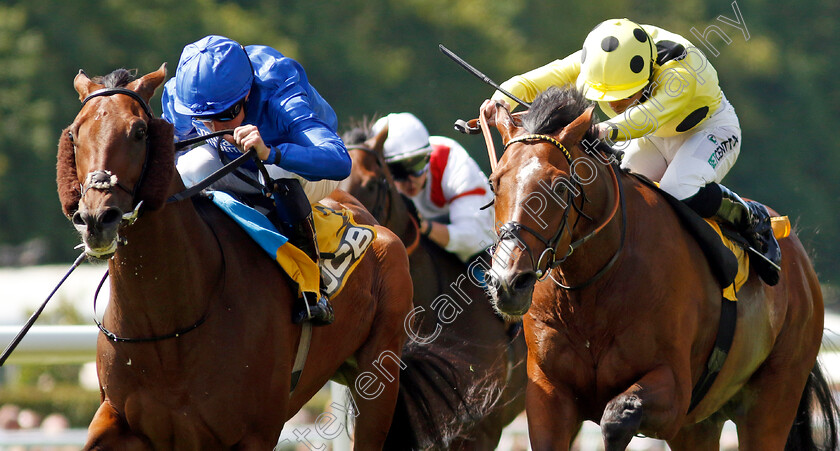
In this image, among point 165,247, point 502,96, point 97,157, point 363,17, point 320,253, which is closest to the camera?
point 97,157

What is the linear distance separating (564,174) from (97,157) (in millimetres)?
1572

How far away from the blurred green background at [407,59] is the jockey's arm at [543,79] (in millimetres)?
13879

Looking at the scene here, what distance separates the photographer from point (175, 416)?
3.79 m

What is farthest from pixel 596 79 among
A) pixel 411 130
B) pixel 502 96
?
pixel 411 130

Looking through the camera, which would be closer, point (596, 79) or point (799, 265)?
point (596, 79)

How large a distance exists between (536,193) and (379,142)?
2879 mm

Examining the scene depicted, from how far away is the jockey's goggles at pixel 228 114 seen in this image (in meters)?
4.21

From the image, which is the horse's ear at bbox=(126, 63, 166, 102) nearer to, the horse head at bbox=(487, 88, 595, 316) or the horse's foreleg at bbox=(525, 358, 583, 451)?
the horse head at bbox=(487, 88, 595, 316)

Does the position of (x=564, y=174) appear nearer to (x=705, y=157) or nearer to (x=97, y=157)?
(x=705, y=157)

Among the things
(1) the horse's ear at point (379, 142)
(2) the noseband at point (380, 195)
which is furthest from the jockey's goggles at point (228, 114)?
(1) the horse's ear at point (379, 142)

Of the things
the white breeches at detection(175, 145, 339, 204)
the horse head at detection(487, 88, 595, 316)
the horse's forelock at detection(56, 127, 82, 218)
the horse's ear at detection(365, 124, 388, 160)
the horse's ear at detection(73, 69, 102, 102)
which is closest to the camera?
the horse's forelock at detection(56, 127, 82, 218)

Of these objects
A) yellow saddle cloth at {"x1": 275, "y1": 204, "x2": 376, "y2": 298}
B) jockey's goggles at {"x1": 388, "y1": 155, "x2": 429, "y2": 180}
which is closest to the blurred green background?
jockey's goggles at {"x1": 388, "y1": 155, "x2": 429, "y2": 180}

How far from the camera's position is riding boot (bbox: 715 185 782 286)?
4.95 meters

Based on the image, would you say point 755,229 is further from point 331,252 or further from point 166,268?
point 166,268
